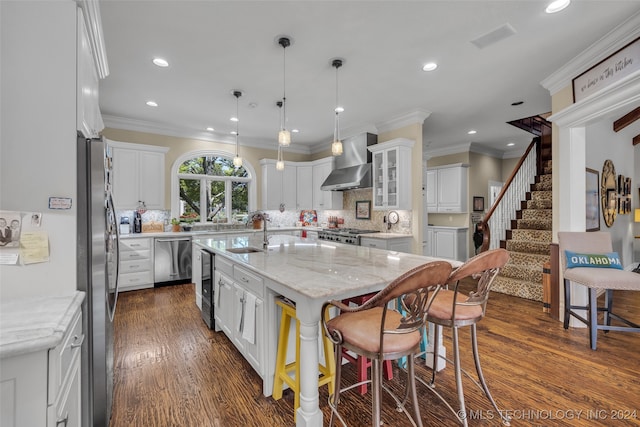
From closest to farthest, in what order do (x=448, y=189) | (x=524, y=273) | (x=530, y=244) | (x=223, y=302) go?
1. (x=223, y=302)
2. (x=524, y=273)
3. (x=530, y=244)
4. (x=448, y=189)

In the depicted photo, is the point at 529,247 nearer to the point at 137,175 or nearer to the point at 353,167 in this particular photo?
the point at 353,167

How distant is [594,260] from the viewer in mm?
2891

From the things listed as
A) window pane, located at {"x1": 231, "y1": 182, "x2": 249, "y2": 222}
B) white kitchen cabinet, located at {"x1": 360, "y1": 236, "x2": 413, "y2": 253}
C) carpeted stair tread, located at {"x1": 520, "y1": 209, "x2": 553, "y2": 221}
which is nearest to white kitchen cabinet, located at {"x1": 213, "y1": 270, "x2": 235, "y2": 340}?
white kitchen cabinet, located at {"x1": 360, "y1": 236, "x2": 413, "y2": 253}

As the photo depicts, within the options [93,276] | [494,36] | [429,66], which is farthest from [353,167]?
[93,276]

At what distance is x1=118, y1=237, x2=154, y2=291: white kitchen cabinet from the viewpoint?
455 centimetres

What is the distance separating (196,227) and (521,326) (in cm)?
546

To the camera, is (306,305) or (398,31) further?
(398,31)

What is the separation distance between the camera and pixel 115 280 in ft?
6.66

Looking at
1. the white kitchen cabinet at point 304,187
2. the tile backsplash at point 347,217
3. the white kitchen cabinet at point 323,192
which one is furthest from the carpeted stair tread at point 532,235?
the white kitchen cabinet at point 304,187

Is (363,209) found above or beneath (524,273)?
above

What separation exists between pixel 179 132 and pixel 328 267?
4.85 m

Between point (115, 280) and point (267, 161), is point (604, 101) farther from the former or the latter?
point (267, 161)

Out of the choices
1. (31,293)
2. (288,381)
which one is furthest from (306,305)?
(31,293)

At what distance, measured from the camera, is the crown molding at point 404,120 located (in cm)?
456
